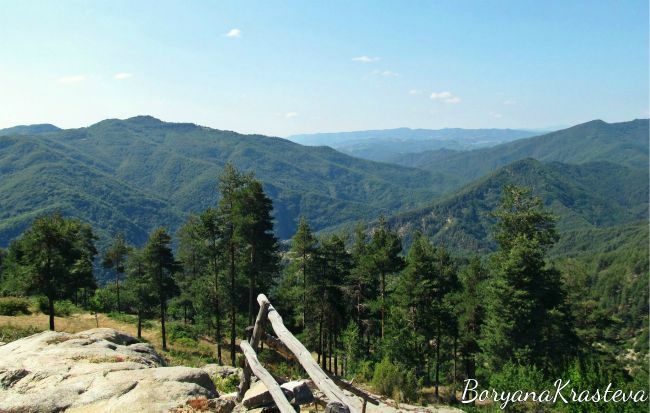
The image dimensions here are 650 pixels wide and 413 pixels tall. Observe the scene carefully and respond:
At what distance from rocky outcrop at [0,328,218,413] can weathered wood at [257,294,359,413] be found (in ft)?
10.7

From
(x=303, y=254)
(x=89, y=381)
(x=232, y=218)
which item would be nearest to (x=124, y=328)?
(x=232, y=218)

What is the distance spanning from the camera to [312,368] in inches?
311

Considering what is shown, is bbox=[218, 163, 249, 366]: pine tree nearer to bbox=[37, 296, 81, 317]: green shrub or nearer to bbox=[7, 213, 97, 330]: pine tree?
bbox=[7, 213, 97, 330]: pine tree

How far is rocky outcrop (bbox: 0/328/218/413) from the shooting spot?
1075cm

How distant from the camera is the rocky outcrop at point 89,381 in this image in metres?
10.8

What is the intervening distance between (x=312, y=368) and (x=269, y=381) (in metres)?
1.37

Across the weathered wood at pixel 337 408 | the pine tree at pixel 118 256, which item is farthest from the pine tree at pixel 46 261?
the weathered wood at pixel 337 408

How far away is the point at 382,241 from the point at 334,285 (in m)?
5.59

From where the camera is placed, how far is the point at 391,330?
29.6 metres

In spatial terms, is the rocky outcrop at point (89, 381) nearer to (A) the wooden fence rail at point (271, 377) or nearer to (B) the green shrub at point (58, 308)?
(A) the wooden fence rail at point (271, 377)

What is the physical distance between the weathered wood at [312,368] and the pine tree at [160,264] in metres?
26.5

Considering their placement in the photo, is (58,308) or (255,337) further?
(58,308)

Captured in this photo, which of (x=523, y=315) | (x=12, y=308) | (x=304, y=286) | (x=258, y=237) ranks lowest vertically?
(x=12, y=308)

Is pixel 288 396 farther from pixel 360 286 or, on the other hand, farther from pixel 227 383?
pixel 360 286
